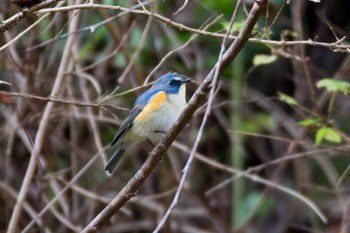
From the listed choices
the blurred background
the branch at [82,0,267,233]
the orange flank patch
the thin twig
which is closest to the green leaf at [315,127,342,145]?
the orange flank patch

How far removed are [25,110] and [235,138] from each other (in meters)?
1.87

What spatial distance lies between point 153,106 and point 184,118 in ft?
3.97

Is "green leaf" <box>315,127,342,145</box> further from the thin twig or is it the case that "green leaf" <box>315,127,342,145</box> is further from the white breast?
the thin twig

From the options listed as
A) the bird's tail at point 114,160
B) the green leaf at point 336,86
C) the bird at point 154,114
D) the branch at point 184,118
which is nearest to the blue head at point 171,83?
the bird at point 154,114

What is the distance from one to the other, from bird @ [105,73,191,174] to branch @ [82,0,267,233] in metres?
0.92

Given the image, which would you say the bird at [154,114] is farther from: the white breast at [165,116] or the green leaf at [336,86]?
the green leaf at [336,86]

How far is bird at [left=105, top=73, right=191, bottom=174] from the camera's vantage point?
3891 millimetres

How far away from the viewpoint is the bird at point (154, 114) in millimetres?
3891

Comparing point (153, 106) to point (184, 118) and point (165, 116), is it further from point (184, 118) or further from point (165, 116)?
point (184, 118)

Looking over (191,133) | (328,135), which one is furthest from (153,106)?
(191,133)

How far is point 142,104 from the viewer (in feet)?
13.1

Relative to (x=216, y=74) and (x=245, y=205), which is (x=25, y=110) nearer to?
(x=245, y=205)

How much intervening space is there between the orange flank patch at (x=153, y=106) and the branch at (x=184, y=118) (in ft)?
3.23

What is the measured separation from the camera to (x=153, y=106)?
394 centimetres
